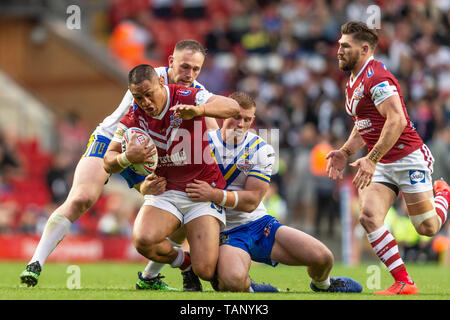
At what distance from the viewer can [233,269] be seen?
21.9 feet

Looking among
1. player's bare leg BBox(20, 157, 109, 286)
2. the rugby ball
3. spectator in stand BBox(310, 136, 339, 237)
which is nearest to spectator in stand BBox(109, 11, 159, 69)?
spectator in stand BBox(310, 136, 339, 237)

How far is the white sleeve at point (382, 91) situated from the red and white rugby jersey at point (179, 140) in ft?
4.98

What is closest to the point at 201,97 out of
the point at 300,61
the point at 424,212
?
the point at 424,212

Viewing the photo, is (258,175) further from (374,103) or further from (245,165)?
(374,103)

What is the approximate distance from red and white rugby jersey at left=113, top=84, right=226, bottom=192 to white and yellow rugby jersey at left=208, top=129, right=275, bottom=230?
0.19 meters

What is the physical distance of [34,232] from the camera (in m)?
14.8

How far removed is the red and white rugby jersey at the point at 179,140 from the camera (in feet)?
21.9

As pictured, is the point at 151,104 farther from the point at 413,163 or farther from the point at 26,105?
the point at 26,105

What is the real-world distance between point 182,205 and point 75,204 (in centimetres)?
104

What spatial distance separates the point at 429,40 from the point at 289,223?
5532 mm

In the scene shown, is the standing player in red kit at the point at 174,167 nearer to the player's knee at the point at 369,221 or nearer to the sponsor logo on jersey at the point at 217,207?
the sponsor logo on jersey at the point at 217,207

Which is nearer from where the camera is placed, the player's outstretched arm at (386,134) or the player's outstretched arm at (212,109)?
the player's outstretched arm at (212,109)

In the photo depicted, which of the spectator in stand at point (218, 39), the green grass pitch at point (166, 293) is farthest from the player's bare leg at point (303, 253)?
the spectator in stand at point (218, 39)
